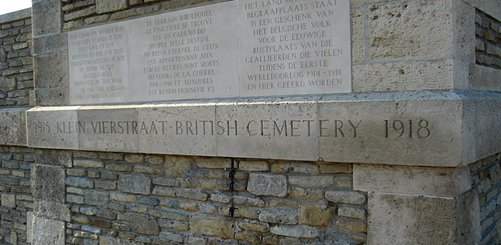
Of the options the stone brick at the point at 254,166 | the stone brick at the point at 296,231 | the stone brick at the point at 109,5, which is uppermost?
the stone brick at the point at 109,5

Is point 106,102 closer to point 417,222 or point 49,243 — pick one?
point 49,243

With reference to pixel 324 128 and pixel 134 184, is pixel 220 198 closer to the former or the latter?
pixel 134 184

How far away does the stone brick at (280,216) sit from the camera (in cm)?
326

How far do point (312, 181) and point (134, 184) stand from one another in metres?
1.88

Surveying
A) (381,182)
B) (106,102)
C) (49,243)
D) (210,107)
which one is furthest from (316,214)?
(49,243)

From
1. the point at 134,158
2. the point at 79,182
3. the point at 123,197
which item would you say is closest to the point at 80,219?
the point at 79,182

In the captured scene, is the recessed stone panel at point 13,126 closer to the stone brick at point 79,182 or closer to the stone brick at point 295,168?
the stone brick at point 79,182

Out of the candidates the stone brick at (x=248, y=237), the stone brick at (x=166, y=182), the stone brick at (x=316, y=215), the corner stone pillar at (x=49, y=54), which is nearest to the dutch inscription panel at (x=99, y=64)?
the corner stone pillar at (x=49, y=54)

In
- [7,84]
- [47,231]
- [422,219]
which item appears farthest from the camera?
[7,84]

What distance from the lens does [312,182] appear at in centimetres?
317

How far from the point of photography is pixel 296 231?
3.23m

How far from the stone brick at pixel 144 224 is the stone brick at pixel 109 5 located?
6.89 ft

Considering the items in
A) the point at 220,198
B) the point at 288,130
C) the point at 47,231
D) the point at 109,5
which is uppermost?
the point at 109,5

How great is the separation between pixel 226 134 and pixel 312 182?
0.81 meters
